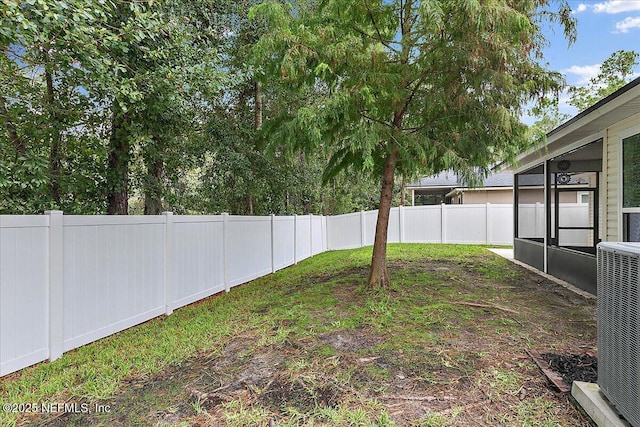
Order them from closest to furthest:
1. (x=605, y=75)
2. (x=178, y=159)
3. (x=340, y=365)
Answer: (x=340, y=365) → (x=178, y=159) → (x=605, y=75)

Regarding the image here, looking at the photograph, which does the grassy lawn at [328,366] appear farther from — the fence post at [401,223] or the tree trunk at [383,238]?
the fence post at [401,223]

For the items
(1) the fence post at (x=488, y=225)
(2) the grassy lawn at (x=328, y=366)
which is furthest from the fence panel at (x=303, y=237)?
(1) the fence post at (x=488, y=225)

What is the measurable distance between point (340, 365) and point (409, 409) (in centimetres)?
83

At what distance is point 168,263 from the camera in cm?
509

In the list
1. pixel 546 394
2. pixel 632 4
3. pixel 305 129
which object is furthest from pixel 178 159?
pixel 632 4

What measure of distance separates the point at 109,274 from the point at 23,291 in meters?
0.94

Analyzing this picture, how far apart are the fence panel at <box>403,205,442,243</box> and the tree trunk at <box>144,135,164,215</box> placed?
950cm

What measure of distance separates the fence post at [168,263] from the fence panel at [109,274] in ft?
0.19

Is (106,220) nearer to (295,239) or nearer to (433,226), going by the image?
(295,239)

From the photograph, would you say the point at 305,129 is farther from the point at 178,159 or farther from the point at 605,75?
the point at 605,75

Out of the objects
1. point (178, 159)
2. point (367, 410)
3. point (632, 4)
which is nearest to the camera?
point (367, 410)

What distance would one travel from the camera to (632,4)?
15.8 meters

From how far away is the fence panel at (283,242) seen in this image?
29.2ft

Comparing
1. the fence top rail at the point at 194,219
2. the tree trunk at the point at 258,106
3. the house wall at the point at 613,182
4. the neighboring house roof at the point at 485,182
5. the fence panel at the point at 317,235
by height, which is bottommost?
the fence panel at the point at 317,235
